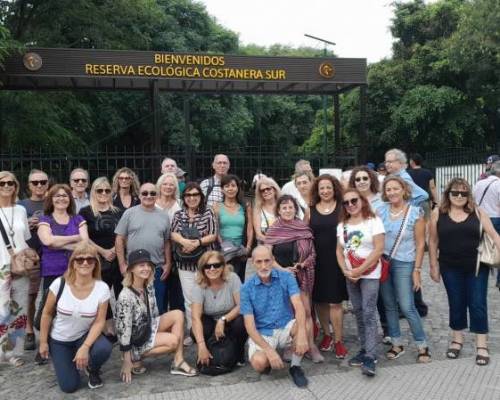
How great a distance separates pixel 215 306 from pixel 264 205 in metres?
1.19

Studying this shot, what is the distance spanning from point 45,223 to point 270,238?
2.22 meters

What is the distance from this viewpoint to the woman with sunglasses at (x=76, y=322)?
430cm

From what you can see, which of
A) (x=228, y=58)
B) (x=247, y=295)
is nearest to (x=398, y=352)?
(x=247, y=295)

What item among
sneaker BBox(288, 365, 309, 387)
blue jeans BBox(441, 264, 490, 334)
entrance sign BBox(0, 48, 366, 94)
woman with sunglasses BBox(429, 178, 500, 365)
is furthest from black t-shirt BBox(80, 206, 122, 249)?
entrance sign BBox(0, 48, 366, 94)

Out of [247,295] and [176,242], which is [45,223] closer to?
[176,242]

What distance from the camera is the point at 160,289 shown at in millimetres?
5355

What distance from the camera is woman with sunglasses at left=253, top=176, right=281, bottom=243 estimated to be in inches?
204

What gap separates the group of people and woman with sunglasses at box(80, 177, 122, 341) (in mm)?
11

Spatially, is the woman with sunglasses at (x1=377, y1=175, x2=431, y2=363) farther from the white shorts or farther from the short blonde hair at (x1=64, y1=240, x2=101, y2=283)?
the short blonde hair at (x1=64, y1=240, x2=101, y2=283)

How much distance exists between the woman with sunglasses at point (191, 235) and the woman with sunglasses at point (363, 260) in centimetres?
132

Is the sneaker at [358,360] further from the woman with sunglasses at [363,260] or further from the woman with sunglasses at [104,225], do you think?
the woman with sunglasses at [104,225]

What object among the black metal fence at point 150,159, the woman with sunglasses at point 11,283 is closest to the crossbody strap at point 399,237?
the woman with sunglasses at point 11,283

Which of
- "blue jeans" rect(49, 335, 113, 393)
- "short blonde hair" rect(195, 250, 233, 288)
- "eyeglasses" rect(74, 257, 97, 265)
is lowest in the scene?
"blue jeans" rect(49, 335, 113, 393)

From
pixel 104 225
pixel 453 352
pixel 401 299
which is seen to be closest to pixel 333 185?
pixel 401 299
